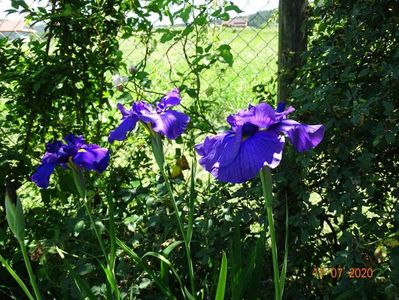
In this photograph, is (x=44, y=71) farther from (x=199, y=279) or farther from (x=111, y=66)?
(x=199, y=279)

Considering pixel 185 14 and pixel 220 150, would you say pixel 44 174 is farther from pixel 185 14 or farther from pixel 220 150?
pixel 185 14

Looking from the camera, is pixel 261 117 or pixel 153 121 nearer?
pixel 261 117

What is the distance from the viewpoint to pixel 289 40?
83.9 inches

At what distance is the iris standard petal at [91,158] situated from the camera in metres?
1.49

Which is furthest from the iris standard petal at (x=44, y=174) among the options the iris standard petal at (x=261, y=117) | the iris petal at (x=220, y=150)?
the iris standard petal at (x=261, y=117)

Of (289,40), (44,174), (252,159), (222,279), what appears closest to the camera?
(252,159)

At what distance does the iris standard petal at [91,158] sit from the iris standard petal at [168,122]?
0.19 m

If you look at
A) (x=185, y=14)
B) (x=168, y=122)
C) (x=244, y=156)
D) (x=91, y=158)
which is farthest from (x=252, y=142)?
(x=185, y=14)

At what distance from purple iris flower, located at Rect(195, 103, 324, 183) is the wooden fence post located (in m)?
0.91

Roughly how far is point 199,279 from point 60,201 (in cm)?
67

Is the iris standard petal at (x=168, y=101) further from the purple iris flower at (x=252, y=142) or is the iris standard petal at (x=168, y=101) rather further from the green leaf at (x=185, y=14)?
the green leaf at (x=185, y=14)

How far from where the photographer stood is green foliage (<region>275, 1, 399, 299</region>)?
1585mm

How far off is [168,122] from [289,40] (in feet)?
2.92

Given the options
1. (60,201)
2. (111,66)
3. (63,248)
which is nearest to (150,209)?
(63,248)
